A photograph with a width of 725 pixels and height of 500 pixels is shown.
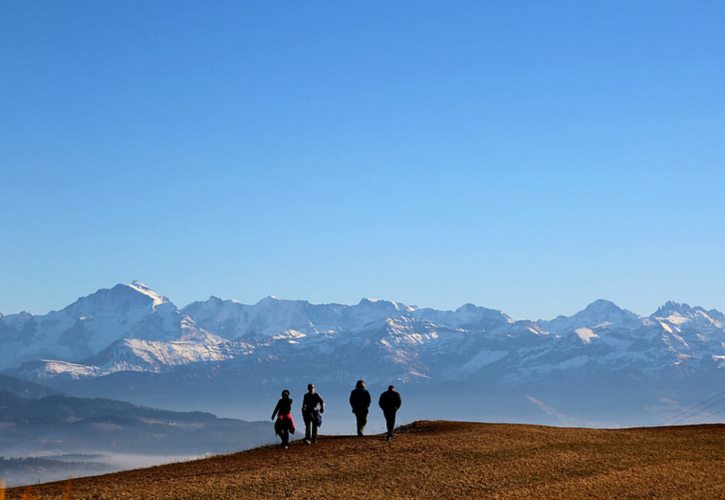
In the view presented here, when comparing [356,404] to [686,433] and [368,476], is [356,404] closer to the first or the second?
[368,476]

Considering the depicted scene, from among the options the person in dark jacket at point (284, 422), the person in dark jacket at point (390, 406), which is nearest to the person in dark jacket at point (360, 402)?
the person in dark jacket at point (390, 406)

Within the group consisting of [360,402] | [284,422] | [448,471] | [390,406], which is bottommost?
[448,471]

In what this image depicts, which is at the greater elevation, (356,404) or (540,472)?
(356,404)

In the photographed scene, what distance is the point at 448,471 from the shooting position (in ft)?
138

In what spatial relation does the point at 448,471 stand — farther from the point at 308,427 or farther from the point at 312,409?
the point at 308,427

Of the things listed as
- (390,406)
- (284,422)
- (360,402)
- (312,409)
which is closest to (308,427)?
(312,409)

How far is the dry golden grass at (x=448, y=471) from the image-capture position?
38.1 meters

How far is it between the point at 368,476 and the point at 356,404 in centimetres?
1108

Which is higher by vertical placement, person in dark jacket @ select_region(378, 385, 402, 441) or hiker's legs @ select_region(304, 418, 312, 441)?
person in dark jacket @ select_region(378, 385, 402, 441)

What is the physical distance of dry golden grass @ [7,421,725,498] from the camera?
3814 centimetres

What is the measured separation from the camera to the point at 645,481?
40.8 metres

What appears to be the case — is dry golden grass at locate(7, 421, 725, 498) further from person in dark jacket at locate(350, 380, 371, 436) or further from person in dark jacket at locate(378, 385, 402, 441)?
person in dark jacket at locate(350, 380, 371, 436)

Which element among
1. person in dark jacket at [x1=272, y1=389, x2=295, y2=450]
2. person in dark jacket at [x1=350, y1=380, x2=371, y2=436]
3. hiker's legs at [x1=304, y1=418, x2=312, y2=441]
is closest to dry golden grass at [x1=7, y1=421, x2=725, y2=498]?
person in dark jacket at [x1=272, y1=389, x2=295, y2=450]

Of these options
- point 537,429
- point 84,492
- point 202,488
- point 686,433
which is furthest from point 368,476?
point 686,433
